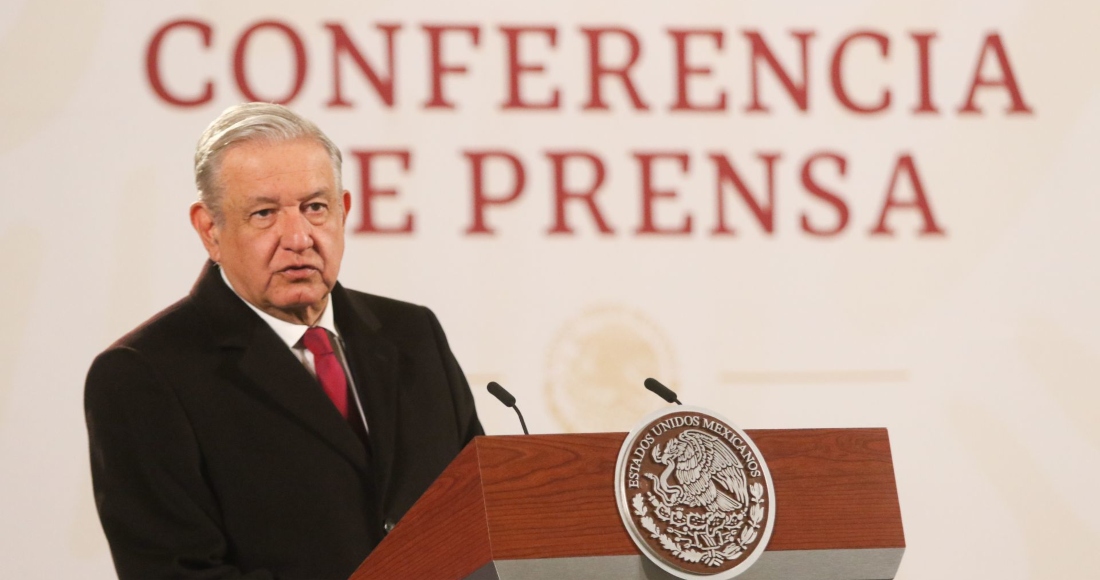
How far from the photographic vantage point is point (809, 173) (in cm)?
374

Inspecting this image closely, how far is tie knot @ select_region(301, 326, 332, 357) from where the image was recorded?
2393 millimetres

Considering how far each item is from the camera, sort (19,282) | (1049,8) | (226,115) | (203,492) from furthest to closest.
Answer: (1049,8), (19,282), (226,115), (203,492)

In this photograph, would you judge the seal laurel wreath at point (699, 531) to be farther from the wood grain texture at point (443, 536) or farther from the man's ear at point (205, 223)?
the man's ear at point (205, 223)

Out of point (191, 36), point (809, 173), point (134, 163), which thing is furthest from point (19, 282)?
point (809, 173)

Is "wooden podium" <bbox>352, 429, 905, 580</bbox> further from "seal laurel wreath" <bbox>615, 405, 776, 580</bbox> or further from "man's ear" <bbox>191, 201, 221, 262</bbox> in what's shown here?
"man's ear" <bbox>191, 201, 221, 262</bbox>

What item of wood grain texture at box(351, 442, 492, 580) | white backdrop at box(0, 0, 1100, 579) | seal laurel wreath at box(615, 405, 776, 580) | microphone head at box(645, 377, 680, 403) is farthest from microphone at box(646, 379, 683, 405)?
white backdrop at box(0, 0, 1100, 579)

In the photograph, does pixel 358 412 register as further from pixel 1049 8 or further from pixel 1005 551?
pixel 1049 8

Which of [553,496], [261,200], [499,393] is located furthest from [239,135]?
[553,496]

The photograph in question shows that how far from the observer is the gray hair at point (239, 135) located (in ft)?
7.59

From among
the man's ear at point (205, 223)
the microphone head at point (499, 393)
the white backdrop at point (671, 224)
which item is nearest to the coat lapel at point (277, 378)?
the man's ear at point (205, 223)

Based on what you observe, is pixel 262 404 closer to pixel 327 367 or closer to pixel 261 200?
pixel 327 367

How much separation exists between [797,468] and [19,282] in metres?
2.18

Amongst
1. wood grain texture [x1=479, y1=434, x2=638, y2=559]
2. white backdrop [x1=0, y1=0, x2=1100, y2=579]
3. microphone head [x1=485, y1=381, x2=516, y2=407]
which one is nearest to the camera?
wood grain texture [x1=479, y1=434, x2=638, y2=559]

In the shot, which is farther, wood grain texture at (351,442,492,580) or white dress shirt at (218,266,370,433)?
white dress shirt at (218,266,370,433)
